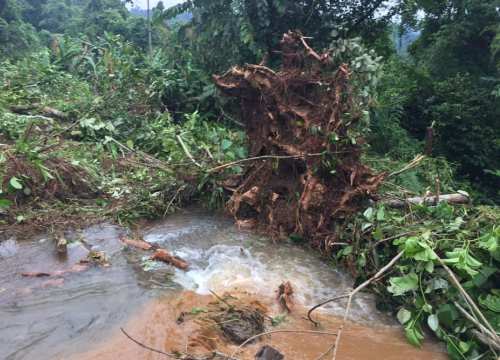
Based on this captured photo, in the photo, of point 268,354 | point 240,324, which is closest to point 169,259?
point 240,324

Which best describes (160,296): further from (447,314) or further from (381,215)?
(447,314)

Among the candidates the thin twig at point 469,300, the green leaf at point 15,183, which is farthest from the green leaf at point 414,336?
the green leaf at point 15,183

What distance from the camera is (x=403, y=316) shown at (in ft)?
12.7

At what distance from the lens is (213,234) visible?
18.2 ft

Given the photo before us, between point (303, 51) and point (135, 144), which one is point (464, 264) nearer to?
point (303, 51)

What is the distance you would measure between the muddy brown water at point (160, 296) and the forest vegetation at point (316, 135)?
12.1 inches

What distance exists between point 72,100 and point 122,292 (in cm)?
624

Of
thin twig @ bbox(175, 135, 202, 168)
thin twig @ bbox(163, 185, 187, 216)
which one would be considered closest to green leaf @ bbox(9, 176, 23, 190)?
thin twig @ bbox(163, 185, 187, 216)

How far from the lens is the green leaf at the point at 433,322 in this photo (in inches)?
144

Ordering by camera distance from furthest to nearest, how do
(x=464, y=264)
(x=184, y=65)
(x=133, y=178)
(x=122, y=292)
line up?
(x=184, y=65) → (x=133, y=178) → (x=122, y=292) → (x=464, y=264)

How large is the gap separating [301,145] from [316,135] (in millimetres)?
235

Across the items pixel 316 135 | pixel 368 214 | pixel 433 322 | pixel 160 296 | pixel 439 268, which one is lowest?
pixel 433 322

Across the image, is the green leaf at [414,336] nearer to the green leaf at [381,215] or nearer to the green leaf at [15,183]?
the green leaf at [381,215]

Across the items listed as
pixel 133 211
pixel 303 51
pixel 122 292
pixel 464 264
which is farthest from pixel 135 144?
pixel 464 264
